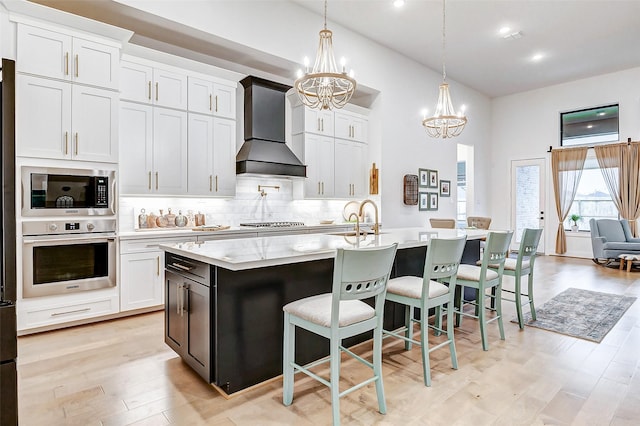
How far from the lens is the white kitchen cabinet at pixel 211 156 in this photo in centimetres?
444

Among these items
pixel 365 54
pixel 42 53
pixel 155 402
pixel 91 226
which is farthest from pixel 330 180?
pixel 155 402

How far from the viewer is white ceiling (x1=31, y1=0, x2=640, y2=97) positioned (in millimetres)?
4965

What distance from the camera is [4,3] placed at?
10.0 ft

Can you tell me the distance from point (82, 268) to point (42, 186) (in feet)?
2.69

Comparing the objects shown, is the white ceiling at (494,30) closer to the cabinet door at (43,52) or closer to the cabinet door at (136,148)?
the cabinet door at (43,52)

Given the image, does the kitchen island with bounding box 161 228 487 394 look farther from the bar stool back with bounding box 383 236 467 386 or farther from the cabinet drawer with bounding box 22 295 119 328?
the cabinet drawer with bounding box 22 295 119 328

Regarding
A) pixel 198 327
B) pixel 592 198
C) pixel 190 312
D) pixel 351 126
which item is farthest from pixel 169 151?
pixel 592 198

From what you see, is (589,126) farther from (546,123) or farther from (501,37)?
(501,37)

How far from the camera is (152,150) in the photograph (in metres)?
4.12

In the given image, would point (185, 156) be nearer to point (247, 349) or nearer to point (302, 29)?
point (302, 29)

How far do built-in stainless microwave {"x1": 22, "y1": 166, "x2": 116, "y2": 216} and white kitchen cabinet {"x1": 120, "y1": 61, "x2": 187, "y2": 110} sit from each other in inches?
38.3

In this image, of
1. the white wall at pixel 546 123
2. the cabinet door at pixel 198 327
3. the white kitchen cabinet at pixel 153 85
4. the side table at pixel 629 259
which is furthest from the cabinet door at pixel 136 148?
the white wall at pixel 546 123

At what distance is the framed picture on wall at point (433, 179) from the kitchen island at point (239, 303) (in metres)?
5.24

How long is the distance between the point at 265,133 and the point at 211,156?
89 cm
